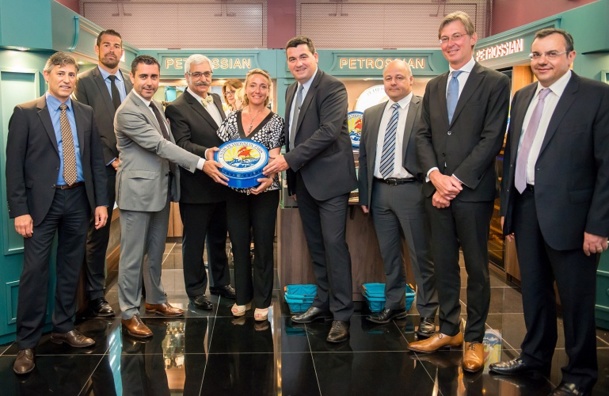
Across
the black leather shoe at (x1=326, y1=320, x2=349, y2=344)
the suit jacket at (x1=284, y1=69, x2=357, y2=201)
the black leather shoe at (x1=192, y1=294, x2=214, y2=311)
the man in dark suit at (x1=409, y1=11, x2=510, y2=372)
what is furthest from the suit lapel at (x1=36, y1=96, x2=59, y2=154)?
the man in dark suit at (x1=409, y1=11, x2=510, y2=372)

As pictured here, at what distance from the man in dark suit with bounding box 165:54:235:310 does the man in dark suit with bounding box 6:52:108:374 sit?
72 cm

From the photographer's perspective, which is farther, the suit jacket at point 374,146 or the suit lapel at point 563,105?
the suit jacket at point 374,146

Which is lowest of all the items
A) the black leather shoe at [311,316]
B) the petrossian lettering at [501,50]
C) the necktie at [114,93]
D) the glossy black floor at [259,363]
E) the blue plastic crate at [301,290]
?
the glossy black floor at [259,363]

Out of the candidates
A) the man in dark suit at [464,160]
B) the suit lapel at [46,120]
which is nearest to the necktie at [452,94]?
the man in dark suit at [464,160]

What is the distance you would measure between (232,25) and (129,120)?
19.7 feet

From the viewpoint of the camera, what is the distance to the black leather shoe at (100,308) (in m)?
4.60

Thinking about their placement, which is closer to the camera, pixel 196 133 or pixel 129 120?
pixel 129 120

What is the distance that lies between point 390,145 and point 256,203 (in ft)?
3.31

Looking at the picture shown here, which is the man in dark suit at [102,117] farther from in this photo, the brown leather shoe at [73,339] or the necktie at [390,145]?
the necktie at [390,145]

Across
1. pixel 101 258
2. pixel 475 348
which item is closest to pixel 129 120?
pixel 101 258

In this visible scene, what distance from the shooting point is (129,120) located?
13.2 ft

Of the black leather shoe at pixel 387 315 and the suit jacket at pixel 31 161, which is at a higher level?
the suit jacket at pixel 31 161

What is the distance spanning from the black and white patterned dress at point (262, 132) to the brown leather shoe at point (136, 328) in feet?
3.70

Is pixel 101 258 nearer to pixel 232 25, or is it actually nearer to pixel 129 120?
pixel 129 120
